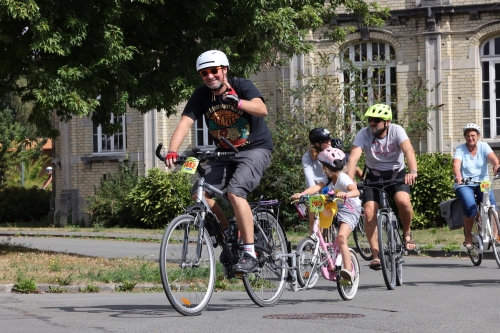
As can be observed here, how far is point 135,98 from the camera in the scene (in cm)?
1540

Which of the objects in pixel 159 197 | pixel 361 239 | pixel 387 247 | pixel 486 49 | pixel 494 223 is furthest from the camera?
pixel 159 197

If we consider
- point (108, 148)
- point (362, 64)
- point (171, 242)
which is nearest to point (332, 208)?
point (171, 242)

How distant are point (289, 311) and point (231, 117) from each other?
1707 millimetres

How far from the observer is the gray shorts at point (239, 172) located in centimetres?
854

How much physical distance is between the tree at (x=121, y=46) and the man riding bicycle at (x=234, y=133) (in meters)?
6.18

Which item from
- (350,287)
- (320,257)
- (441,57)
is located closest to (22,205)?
(441,57)

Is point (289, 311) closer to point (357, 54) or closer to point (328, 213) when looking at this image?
point (328, 213)

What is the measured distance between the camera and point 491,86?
1035 inches

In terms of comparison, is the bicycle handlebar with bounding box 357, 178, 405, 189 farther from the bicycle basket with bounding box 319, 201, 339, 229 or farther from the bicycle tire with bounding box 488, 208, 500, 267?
the bicycle tire with bounding box 488, 208, 500, 267

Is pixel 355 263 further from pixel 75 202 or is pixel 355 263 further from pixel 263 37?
pixel 75 202

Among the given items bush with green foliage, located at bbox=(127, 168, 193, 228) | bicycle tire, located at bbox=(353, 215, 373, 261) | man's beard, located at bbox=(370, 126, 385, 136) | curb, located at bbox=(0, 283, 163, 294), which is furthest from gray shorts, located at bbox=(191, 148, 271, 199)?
bush with green foliage, located at bbox=(127, 168, 193, 228)

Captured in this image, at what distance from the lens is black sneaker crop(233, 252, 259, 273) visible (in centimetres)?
845

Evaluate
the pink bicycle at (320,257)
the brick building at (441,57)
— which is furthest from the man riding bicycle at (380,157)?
the brick building at (441,57)

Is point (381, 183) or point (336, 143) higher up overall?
point (336, 143)
